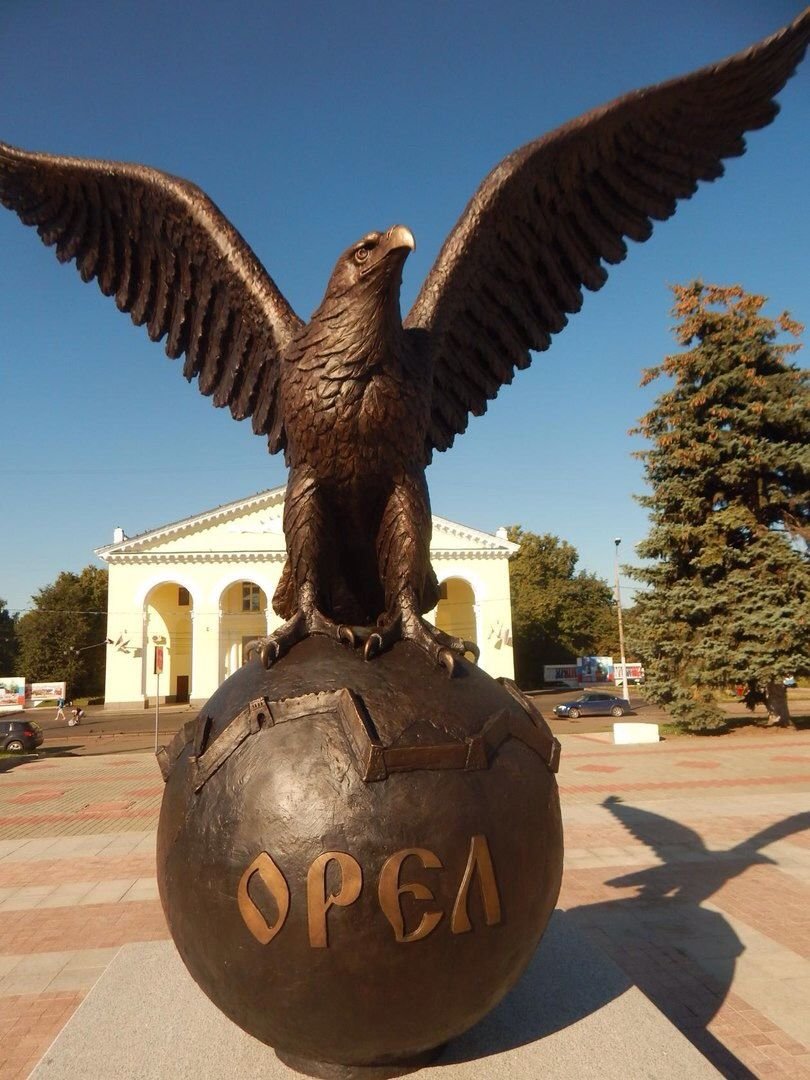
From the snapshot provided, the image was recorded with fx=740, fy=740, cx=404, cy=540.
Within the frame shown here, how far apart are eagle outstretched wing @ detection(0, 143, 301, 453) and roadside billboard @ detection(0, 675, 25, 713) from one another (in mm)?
37963

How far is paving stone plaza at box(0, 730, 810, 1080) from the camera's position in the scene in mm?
4523

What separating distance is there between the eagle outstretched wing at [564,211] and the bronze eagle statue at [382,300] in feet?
0.04

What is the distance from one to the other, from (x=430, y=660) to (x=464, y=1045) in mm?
1749

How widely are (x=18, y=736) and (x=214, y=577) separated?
15.7m

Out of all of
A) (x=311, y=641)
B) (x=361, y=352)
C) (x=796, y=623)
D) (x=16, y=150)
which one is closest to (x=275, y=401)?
(x=361, y=352)

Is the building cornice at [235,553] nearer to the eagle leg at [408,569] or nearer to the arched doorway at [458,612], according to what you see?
the arched doorway at [458,612]

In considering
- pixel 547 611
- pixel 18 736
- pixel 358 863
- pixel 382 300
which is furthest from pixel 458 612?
pixel 358 863

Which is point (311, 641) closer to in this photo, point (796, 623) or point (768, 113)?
point (768, 113)

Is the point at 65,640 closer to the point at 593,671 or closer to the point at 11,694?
the point at 11,694

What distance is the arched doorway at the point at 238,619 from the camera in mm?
37737

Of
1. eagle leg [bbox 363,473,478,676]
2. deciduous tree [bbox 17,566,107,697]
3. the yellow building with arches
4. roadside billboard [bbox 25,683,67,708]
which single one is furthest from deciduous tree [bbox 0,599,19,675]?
eagle leg [bbox 363,473,478,676]

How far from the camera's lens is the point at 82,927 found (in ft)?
20.7

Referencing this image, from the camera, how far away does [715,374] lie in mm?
20422

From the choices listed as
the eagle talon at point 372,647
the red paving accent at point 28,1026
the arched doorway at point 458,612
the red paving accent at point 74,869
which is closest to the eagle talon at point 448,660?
the eagle talon at point 372,647
